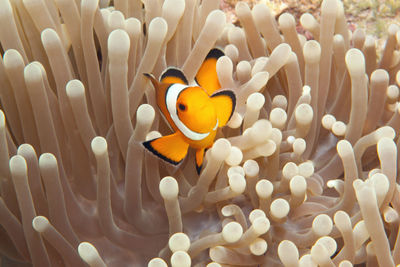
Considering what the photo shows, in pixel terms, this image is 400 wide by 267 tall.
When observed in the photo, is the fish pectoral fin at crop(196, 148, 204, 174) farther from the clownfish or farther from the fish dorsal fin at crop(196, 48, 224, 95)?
the fish dorsal fin at crop(196, 48, 224, 95)

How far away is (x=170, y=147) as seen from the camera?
941 millimetres

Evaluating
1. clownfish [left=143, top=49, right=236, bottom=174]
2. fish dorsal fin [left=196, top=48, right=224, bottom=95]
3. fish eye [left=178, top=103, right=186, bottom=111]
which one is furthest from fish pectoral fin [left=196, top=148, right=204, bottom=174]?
fish dorsal fin [left=196, top=48, right=224, bottom=95]

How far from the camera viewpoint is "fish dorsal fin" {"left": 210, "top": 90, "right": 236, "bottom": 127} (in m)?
0.96

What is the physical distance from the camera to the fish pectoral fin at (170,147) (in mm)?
923

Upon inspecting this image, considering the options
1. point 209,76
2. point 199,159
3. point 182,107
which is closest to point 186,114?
point 182,107

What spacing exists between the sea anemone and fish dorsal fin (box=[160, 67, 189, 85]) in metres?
0.05

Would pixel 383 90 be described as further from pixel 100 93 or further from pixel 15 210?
pixel 15 210

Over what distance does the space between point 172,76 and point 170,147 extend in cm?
18

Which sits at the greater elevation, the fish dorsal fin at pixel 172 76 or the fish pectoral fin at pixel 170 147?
the fish dorsal fin at pixel 172 76

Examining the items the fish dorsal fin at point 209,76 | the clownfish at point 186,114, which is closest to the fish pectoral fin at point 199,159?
the clownfish at point 186,114

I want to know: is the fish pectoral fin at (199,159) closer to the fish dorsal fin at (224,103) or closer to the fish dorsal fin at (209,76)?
the fish dorsal fin at (224,103)

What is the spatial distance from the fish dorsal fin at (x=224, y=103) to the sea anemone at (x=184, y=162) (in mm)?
42

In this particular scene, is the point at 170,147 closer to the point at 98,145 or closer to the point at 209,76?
the point at 98,145

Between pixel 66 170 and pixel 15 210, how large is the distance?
0.15 m
